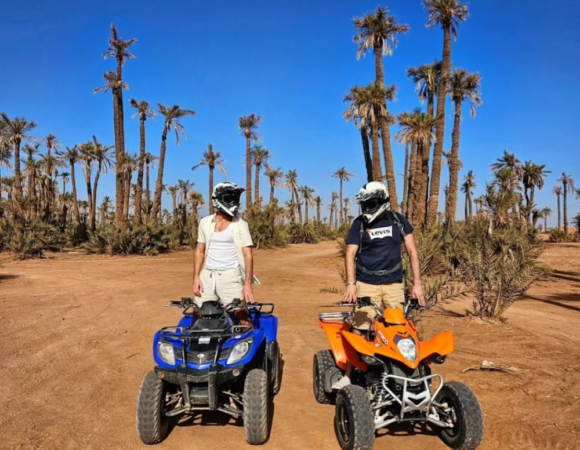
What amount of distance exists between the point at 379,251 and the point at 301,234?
124 feet

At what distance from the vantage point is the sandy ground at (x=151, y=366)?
3518 millimetres

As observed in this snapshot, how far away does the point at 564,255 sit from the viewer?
23.6m

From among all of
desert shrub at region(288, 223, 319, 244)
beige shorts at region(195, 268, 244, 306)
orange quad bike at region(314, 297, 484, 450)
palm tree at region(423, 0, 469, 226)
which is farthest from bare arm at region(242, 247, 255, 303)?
desert shrub at region(288, 223, 319, 244)

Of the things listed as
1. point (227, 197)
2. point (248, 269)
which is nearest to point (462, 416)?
point (248, 269)

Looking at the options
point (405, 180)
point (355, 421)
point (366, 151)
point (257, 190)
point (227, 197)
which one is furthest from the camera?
point (257, 190)

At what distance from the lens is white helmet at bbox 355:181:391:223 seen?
12.9ft

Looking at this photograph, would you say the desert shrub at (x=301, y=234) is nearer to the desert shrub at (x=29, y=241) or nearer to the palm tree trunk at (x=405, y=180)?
the palm tree trunk at (x=405, y=180)

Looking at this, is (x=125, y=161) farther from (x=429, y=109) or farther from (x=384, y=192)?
(x=384, y=192)

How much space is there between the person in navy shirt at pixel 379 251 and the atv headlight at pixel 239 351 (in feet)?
3.43

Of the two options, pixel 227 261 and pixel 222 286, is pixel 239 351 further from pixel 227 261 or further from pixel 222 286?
pixel 227 261

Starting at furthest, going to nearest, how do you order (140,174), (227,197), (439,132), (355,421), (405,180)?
(405,180) → (140,174) → (439,132) → (227,197) → (355,421)

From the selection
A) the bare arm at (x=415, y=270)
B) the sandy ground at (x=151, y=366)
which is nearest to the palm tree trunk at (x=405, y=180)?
the sandy ground at (x=151, y=366)

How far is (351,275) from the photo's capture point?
3.94 meters

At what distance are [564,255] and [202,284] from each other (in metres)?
24.9
